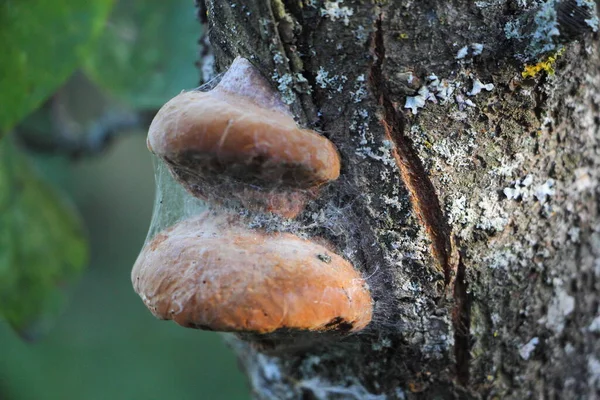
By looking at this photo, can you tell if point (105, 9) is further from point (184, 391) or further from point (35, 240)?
point (184, 391)

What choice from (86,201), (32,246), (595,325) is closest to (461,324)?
(595,325)

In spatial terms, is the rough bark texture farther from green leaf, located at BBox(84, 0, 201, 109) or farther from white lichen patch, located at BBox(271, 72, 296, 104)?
green leaf, located at BBox(84, 0, 201, 109)

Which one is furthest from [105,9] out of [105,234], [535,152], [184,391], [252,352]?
[105,234]

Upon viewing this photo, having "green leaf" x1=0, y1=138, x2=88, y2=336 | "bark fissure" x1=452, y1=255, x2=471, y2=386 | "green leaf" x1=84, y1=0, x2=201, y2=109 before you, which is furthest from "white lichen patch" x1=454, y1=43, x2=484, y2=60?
"green leaf" x1=0, y1=138, x2=88, y2=336

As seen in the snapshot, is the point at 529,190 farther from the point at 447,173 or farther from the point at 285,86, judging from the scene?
the point at 285,86

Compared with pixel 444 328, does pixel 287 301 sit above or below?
above

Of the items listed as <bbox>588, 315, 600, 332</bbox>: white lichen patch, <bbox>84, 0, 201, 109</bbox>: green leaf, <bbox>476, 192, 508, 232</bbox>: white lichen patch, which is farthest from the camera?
<bbox>84, 0, 201, 109</bbox>: green leaf

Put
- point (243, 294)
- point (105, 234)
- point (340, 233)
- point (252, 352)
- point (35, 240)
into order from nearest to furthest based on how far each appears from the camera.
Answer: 1. point (243, 294)
2. point (340, 233)
3. point (252, 352)
4. point (35, 240)
5. point (105, 234)
